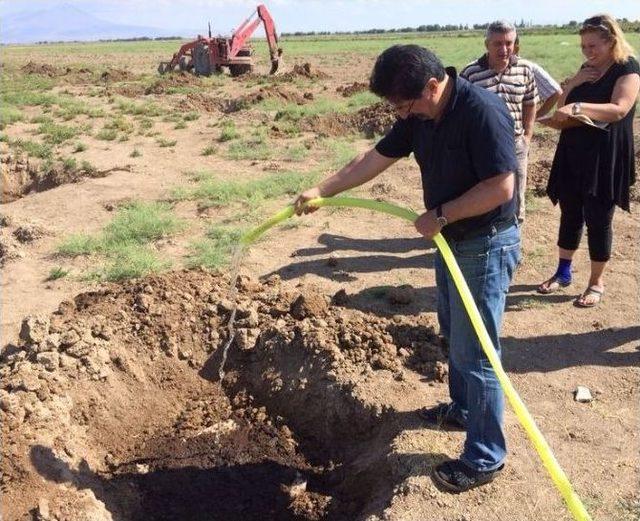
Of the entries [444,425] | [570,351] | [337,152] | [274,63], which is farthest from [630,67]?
[274,63]

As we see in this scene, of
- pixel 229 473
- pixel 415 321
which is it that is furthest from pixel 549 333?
pixel 229 473

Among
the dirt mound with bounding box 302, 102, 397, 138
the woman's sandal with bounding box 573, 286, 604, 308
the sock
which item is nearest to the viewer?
the woman's sandal with bounding box 573, 286, 604, 308

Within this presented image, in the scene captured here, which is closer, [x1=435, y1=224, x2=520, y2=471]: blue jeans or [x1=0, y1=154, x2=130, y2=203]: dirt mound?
[x1=435, y1=224, x2=520, y2=471]: blue jeans

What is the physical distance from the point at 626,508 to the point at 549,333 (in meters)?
1.66

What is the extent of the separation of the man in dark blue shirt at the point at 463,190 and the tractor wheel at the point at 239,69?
2016cm

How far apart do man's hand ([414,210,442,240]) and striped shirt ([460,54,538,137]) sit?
2097 mm

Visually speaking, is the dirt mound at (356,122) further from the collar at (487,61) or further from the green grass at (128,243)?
the collar at (487,61)

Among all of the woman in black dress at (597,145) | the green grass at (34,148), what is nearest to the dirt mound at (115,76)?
the green grass at (34,148)

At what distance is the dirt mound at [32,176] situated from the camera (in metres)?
8.97

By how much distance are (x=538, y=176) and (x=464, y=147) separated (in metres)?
5.82

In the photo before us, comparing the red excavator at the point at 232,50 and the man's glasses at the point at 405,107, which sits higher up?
the red excavator at the point at 232,50

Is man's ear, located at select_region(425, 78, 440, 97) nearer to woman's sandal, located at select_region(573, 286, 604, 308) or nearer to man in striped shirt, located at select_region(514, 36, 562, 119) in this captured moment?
man in striped shirt, located at select_region(514, 36, 562, 119)

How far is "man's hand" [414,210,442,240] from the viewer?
2.54 metres

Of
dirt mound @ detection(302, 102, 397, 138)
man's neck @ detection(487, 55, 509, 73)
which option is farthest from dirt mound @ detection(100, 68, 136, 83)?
man's neck @ detection(487, 55, 509, 73)
